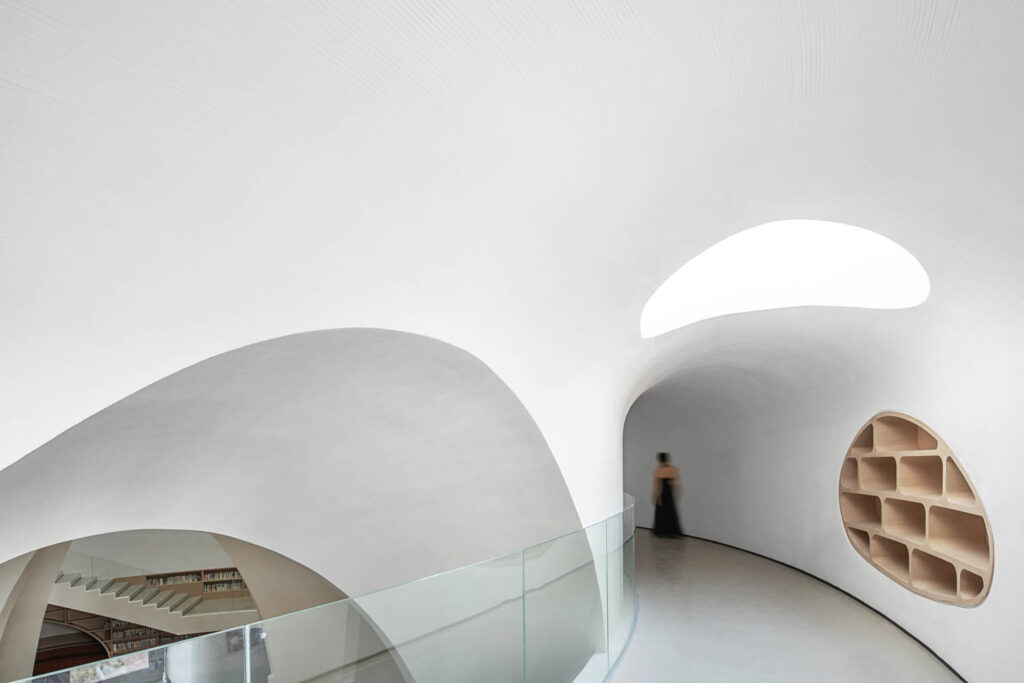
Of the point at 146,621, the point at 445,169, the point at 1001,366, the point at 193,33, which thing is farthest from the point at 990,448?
the point at 146,621

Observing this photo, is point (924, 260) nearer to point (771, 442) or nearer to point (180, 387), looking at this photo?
point (180, 387)

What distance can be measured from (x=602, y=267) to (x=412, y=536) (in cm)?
424

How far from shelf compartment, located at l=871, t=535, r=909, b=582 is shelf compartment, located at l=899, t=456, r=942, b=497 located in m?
0.73

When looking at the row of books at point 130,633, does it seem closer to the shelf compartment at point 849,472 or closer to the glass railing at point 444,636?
the glass railing at point 444,636

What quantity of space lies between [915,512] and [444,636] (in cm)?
627

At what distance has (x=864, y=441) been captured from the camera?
25.6ft

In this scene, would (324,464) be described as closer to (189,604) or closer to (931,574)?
(931,574)

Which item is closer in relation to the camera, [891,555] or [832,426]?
[891,555]

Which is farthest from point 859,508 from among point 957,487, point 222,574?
point 222,574

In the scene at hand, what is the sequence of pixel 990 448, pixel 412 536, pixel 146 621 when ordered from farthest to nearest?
pixel 146 621 → pixel 412 536 → pixel 990 448

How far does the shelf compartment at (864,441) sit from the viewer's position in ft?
25.1

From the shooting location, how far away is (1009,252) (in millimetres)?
4031

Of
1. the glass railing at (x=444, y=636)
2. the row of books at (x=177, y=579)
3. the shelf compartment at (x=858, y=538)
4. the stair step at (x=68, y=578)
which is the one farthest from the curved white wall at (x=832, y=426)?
the stair step at (x=68, y=578)

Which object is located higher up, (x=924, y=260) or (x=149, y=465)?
(x=924, y=260)
